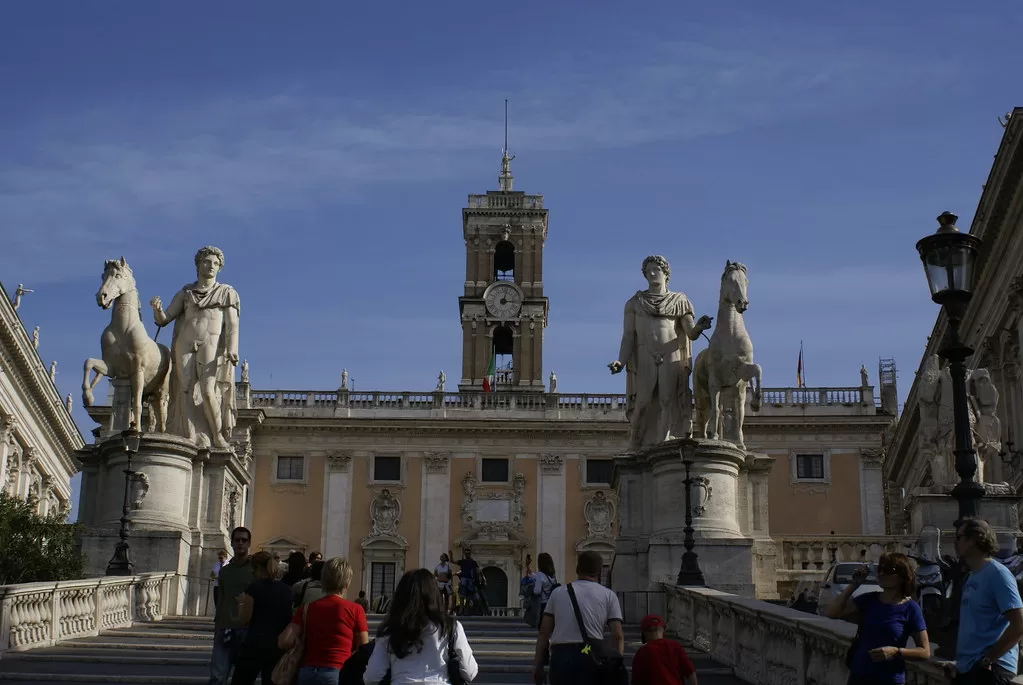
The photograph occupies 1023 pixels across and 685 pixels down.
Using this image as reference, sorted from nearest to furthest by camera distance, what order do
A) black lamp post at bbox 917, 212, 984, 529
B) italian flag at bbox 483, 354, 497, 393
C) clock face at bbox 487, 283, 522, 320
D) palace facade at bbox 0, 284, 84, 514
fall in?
black lamp post at bbox 917, 212, 984, 529, palace facade at bbox 0, 284, 84, 514, italian flag at bbox 483, 354, 497, 393, clock face at bbox 487, 283, 522, 320

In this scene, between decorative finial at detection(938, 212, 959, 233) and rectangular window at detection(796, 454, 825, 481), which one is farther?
rectangular window at detection(796, 454, 825, 481)

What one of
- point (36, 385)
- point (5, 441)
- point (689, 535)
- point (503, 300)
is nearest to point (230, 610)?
point (689, 535)

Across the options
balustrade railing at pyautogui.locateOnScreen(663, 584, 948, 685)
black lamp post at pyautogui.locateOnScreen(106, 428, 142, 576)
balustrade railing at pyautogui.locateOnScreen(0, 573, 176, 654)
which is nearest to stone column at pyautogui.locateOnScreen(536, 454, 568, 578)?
balustrade railing at pyautogui.locateOnScreen(0, 573, 176, 654)

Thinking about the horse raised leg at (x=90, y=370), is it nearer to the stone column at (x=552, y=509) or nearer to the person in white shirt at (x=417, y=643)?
the person in white shirt at (x=417, y=643)

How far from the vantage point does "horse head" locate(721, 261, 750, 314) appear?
23906mm

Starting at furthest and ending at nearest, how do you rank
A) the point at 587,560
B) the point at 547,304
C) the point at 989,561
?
the point at 547,304, the point at 587,560, the point at 989,561

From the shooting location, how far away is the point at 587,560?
10.2 metres

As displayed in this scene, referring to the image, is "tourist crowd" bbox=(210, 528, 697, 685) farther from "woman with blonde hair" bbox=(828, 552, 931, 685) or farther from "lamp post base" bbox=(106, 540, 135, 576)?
"lamp post base" bbox=(106, 540, 135, 576)

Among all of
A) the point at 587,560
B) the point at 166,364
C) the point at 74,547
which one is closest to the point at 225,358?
the point at 166,364

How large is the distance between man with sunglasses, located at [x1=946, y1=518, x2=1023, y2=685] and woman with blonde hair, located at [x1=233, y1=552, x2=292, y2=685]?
5.11 metres

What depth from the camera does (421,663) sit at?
7676mm

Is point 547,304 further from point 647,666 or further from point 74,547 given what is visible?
point 647,666

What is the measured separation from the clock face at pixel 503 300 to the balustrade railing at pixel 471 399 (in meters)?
8.65

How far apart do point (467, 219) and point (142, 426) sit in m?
48.4
